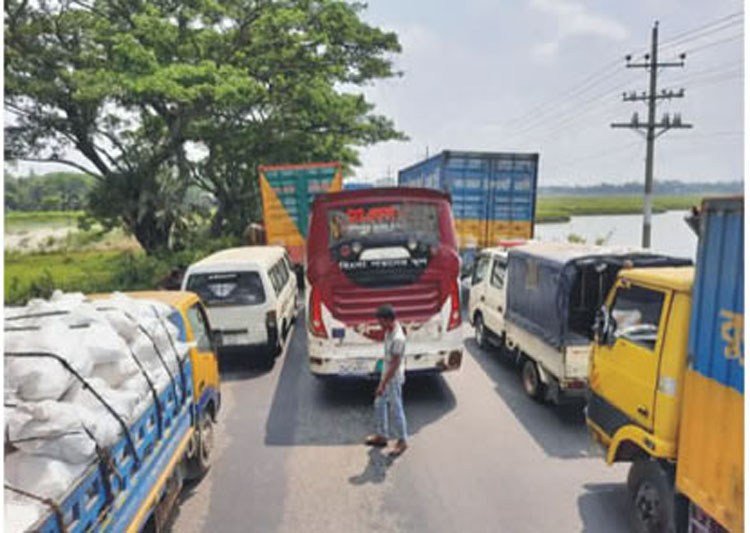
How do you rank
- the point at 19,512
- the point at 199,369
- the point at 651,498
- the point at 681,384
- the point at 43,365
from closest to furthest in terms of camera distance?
the point at 19,512 → the point at 43,365 → the point at 681,384 → the point at 651,498 → the point at 199,369

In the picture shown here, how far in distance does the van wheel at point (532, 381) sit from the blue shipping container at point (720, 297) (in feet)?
12.4

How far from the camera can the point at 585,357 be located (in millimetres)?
6410

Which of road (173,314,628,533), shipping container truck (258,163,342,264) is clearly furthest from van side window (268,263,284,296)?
shipping container truck (258,163,342,264)

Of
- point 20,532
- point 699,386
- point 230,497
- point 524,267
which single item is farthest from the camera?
point 524,267

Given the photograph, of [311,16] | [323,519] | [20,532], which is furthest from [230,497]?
[311,16]

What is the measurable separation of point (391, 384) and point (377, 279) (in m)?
1.74

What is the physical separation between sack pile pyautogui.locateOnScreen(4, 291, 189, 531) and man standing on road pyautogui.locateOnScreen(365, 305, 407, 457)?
237cm

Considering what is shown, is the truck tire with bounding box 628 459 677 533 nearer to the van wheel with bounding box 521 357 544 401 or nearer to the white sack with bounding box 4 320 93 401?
the van wheel with bounding box 521 357 544 401

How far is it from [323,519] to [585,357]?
12.2 feet

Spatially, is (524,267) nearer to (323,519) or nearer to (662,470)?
(662,470)

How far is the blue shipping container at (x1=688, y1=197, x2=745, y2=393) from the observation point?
124 inches

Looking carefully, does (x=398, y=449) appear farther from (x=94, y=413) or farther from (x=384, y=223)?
(x=94, y=413)

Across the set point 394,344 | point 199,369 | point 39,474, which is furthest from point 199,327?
point 39,474

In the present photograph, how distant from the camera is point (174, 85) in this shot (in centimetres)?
1312
